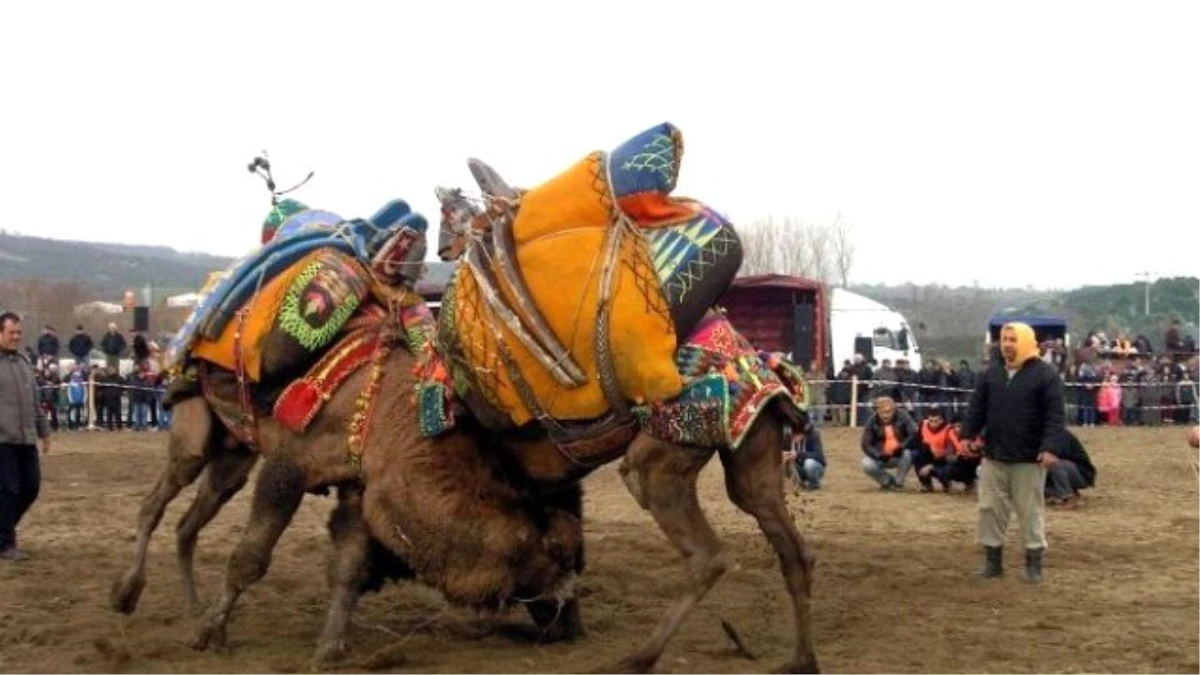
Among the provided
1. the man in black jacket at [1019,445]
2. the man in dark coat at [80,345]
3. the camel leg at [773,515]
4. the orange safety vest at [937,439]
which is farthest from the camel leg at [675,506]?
the man in dark coat at [80,345]

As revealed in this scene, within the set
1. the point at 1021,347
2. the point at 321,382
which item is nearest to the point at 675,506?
the point at 321,382

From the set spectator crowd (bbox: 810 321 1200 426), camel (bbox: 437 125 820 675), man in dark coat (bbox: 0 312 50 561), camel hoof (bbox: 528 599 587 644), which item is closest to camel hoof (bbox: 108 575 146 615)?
camel hoof (bbox: 528 599 587 644)

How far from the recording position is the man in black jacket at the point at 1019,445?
29.9 ft

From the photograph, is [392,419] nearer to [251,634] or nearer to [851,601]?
[251,634]

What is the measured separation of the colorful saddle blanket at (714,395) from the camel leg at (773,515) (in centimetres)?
17

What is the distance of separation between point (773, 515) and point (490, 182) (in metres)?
2.21

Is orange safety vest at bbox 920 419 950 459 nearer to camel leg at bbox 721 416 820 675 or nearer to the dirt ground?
the dirt ground

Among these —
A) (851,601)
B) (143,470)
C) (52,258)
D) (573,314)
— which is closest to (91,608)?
(573,314)

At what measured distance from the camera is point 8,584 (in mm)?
8930

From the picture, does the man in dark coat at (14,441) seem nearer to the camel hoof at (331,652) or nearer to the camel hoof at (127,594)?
the camel hoof at (127,594)

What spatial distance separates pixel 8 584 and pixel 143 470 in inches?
325

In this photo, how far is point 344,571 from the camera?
6.88 m

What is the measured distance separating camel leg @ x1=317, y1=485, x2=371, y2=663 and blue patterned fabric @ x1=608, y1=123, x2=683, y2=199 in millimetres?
2114

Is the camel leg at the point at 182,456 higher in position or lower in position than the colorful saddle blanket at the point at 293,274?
lower
